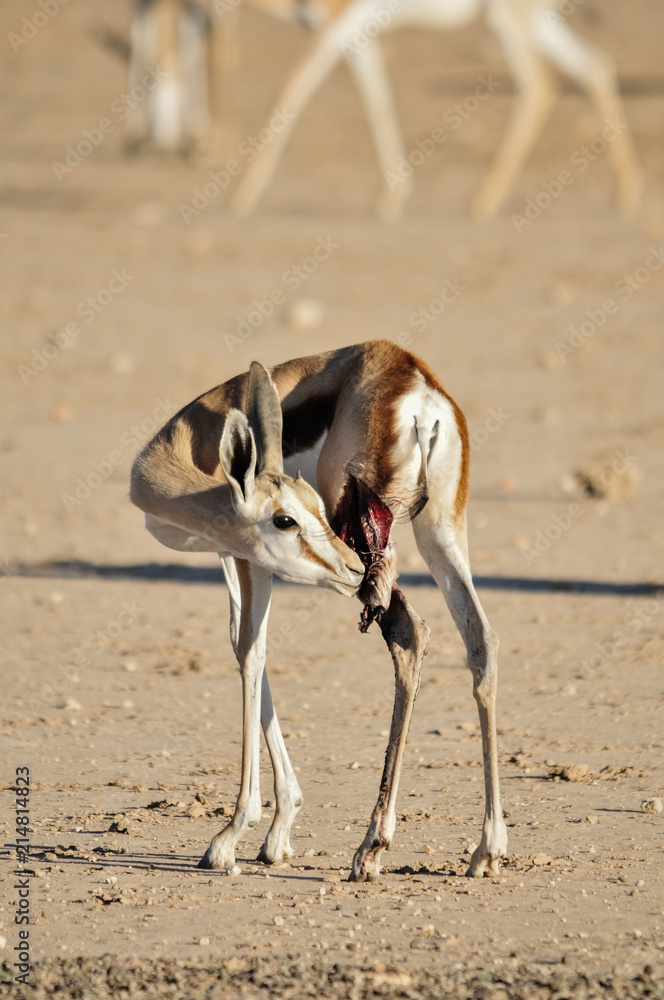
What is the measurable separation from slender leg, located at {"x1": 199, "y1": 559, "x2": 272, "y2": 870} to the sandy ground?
0.20 m

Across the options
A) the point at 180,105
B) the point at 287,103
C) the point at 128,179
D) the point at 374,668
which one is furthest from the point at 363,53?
the point at 374,668

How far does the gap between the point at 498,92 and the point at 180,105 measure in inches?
304

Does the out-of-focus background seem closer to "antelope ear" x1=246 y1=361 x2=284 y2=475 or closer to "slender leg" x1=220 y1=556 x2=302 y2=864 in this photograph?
"slender leg" x1=220 y1=556 x2=302 y2=864

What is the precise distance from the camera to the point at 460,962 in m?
4.00

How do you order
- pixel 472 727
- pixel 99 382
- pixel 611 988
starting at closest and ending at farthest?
pixel 611 988 < pixel 472 727 < pixel 99 382

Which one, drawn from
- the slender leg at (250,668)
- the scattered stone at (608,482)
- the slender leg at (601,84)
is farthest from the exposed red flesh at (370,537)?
the slender leg at (601,84)

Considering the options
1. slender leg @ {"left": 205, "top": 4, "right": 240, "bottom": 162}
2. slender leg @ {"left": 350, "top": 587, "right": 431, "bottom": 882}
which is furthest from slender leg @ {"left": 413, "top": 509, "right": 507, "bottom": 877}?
slender leg @ {"left": 205, "top": 4, "right": 240, "bottom": 162}

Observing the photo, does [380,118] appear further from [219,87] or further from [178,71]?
[178,71]

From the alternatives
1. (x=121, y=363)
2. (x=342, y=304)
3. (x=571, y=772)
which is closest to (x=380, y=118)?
(x=342, y=304)

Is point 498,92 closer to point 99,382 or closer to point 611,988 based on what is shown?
point 99,382

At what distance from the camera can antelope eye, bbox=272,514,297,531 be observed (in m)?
4.63

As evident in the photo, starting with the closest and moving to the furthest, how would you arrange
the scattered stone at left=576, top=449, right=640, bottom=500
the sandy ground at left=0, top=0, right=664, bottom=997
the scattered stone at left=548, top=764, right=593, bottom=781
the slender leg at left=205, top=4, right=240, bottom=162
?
the sandy ground at left=0, top=0, right=664, bottom=997, the scattered stone at left=548, top=764, right=593, bottom=781, the scattered stone at left=576, top=449, right=640, bottom=500, the slender leg at left=205, top=4, right=240, bottom=162

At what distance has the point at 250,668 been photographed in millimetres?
4895

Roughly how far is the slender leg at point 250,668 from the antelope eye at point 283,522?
28cm
